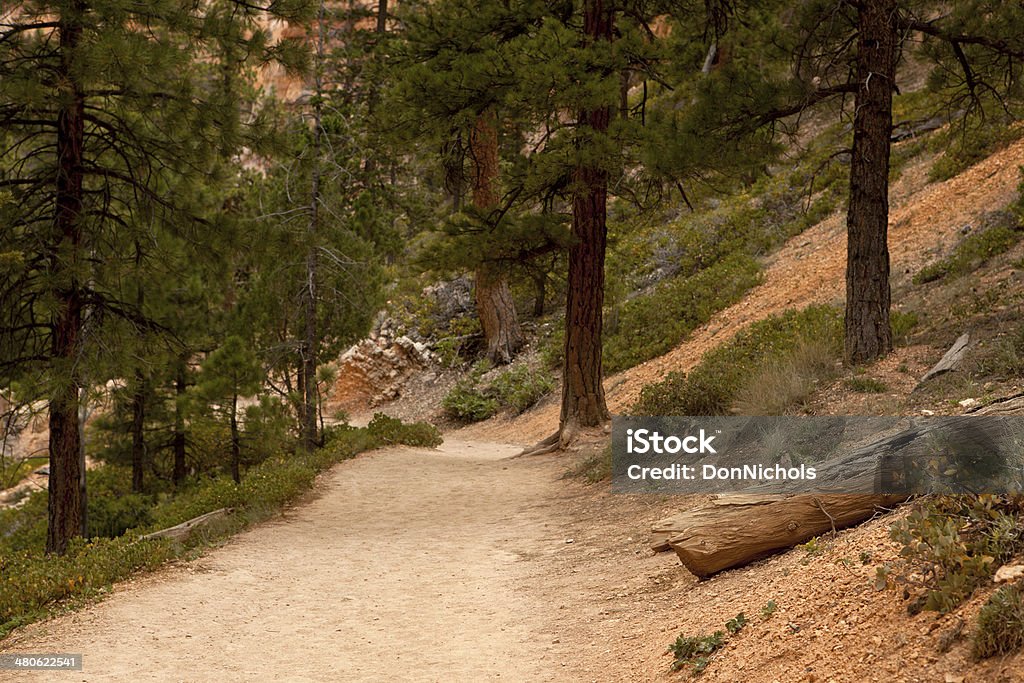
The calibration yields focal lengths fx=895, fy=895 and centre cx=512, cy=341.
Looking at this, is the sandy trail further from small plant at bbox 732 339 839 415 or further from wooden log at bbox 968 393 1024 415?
wooden log at bbox 968 393 1024 415

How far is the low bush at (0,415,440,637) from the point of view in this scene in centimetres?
702

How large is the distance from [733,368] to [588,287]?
7.46 feet

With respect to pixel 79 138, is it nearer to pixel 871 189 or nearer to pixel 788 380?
pixel 788 380

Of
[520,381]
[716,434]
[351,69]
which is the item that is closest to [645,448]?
[716,434]

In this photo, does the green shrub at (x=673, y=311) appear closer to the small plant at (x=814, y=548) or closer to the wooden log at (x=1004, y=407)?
Result: the small plant at (x=814, y=548)

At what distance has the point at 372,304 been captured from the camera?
16.5 metres

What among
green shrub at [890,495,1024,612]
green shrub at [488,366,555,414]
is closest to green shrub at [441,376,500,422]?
green shrub at [488,366,555,414]

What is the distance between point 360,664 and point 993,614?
377cm

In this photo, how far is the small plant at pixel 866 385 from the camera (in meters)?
8.89

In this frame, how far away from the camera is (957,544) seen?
153 inches

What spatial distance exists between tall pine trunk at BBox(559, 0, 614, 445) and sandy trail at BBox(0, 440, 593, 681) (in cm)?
215

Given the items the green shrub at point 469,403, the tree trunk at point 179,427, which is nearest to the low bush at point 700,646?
the tree trunk at point 179,427

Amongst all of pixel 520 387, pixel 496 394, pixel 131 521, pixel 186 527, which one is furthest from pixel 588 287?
pixel 496 394

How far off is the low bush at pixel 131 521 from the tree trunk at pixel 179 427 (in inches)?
18.4
